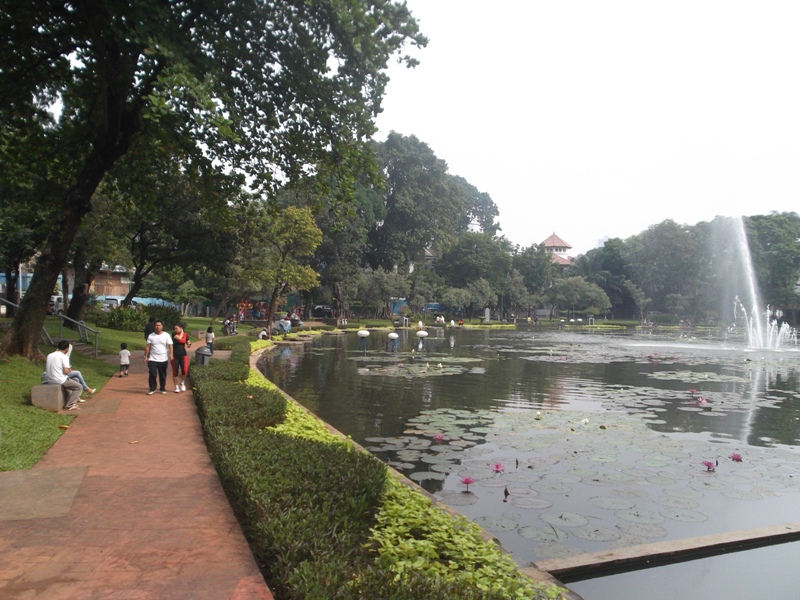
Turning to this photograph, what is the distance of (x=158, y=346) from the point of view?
1180 cm

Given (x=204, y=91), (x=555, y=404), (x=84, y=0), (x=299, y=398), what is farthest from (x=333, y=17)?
(x=555, y=404)

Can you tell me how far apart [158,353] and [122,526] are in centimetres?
744

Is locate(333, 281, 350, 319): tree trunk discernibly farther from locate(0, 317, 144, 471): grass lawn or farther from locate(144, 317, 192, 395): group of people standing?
locate(144, 317, 192, 395): group of people standing

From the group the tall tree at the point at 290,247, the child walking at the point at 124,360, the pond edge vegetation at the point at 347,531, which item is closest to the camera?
the pond edge vegetation at the point at 347,531

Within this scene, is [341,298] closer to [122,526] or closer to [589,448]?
[589,448]

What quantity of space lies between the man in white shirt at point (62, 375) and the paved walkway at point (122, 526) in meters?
2.09

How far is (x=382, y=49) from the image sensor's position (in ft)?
41.3

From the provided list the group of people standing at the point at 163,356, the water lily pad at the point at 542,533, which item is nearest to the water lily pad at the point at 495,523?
the water lily pad at the point at 542,533

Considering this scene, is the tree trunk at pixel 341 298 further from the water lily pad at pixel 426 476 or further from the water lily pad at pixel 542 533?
the water lily pad at pixel 542 533

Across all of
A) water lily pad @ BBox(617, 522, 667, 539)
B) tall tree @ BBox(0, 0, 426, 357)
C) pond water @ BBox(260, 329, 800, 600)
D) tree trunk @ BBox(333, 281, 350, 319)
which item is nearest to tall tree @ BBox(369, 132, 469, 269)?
tree trunk @ BBox(333, 281, 350, 319)

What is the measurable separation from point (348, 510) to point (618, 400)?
10.4 m

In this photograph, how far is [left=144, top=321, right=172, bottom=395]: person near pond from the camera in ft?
38.6

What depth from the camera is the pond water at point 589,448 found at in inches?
233

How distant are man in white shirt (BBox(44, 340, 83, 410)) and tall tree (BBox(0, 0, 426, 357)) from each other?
3.93m
